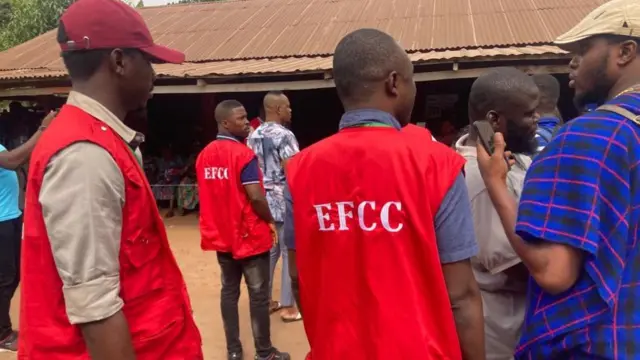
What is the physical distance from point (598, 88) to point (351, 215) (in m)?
0.82

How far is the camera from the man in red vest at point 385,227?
4.95 ft

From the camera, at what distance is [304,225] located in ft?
5.45

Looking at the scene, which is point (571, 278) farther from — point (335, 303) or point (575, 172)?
point (335, 303)

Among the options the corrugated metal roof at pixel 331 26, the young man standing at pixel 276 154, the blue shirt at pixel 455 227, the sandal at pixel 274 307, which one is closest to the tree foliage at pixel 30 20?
the corrugated metal roof at pixel 331 26

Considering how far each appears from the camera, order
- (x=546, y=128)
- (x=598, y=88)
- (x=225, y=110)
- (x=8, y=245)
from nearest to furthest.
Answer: (x=598, y=88) < (x=546, y=128) < (x=225, y=110) < (x=8, y=245)

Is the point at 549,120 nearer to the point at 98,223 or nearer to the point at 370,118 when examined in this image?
the point at 370,118

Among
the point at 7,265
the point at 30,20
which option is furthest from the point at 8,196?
the point at 30,20

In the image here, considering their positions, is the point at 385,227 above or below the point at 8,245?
above

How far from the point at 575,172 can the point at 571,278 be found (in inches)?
11.1

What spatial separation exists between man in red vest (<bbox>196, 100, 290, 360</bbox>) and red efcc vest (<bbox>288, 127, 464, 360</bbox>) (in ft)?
6.91

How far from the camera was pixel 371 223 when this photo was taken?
154 centimetres

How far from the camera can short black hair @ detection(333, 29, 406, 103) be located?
1.58 m

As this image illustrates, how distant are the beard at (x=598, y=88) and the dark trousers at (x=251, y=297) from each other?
2.58 meters

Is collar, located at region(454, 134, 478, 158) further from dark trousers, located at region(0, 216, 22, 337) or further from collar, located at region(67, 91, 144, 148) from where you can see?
dark trousers, located at region(0, 216, 22, 337)
